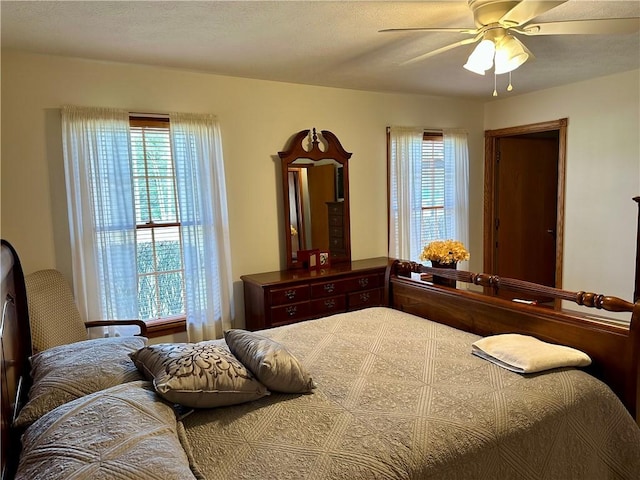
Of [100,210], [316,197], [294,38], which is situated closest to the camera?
[294,38]

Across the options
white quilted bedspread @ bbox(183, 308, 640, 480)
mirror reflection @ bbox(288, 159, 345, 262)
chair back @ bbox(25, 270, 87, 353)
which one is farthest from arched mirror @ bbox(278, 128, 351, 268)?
white quilted bedspread @ bbox(183, 308, 640, 480)

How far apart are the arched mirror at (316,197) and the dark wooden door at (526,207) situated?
2.11 meters

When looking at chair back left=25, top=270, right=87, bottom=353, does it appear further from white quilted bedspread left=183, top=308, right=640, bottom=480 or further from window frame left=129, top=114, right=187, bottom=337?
white quilted bedspread left=183, top=308, right=640, bottom=480

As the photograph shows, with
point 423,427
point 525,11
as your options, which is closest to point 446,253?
point 525,11

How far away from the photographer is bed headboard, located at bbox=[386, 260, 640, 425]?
1806 millimetres

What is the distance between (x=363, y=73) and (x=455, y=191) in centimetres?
189

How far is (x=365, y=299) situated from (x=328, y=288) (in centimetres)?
42

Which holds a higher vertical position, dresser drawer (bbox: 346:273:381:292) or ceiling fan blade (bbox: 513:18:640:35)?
ceiling fan blade (bbox: 513:18:640:35)

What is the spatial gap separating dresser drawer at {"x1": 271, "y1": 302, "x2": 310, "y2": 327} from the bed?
117 centimetres

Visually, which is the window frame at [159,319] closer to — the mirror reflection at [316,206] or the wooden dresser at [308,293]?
the wooden dresser at [308,293]

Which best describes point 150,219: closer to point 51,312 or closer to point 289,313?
point 51,312

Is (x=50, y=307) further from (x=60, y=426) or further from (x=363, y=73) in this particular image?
(x=363, y=73)

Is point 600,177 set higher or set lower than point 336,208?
higher

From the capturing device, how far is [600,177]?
4121mm
